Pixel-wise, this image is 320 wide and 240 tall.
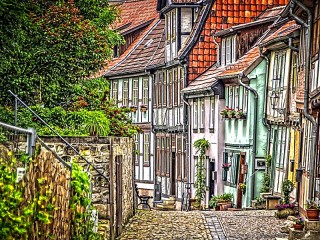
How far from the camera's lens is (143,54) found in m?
56.5

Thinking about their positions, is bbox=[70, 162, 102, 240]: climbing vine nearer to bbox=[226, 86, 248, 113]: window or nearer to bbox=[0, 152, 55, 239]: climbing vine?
bbox=[0, 152, 55, 239]: climbing vine

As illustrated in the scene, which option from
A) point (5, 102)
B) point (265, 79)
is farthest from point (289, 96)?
point (5, 102)

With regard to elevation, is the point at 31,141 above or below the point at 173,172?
above

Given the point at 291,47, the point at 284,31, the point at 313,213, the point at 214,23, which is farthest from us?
the point at 214,23

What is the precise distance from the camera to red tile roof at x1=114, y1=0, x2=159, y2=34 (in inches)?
2335

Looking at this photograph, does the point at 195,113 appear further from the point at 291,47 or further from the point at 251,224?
the point at 251,224

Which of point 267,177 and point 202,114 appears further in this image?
point 202,114

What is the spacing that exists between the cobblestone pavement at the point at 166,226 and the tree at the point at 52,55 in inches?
163

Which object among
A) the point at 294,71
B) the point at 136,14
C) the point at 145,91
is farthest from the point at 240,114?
the point at 136,14

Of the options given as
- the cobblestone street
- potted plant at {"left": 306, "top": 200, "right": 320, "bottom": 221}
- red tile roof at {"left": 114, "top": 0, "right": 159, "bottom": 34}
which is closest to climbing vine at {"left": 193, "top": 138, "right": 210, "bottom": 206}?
the cobblestone street

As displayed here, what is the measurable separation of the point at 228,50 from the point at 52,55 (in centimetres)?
1562

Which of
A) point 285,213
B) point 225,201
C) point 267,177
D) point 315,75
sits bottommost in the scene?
point 225,201

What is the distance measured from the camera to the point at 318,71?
2552cm

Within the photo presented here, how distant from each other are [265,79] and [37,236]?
2718 cm
